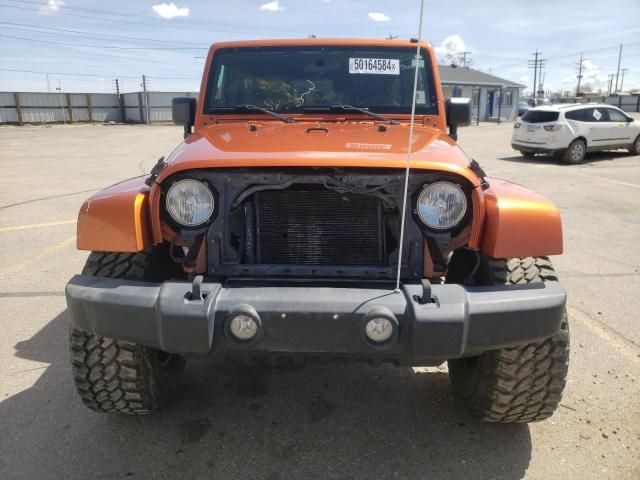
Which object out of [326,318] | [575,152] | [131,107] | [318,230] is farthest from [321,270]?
[131,107]

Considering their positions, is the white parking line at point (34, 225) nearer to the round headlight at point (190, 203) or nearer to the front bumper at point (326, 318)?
the round headlight at point (190, 203)

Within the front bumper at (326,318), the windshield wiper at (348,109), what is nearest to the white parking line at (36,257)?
the windshield wiper at (348,109)

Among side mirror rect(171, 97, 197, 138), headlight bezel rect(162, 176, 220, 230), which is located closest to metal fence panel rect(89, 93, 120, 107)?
side mirror rect(171, 97, 197, 138)

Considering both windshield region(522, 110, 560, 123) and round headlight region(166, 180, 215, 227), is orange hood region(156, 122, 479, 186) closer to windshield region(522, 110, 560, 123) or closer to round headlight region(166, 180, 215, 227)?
round headlight region(166, 180, 215, 227)

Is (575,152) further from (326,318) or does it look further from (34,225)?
(326,318)

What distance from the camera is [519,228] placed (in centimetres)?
230

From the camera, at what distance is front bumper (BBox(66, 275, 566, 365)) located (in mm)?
2008

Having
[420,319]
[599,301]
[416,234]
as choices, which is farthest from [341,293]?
[599,301]

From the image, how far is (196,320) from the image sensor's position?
6.56 ft

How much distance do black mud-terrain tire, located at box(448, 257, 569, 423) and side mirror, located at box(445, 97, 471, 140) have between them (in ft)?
5.46

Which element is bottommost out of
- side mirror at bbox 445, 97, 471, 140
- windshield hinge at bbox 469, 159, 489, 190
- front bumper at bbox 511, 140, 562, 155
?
front bumper at bbox 511, 140, 562, 155

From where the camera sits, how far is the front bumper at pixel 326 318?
79.0 inches

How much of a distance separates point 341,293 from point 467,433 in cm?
121

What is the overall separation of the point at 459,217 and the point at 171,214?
4.19 feet
